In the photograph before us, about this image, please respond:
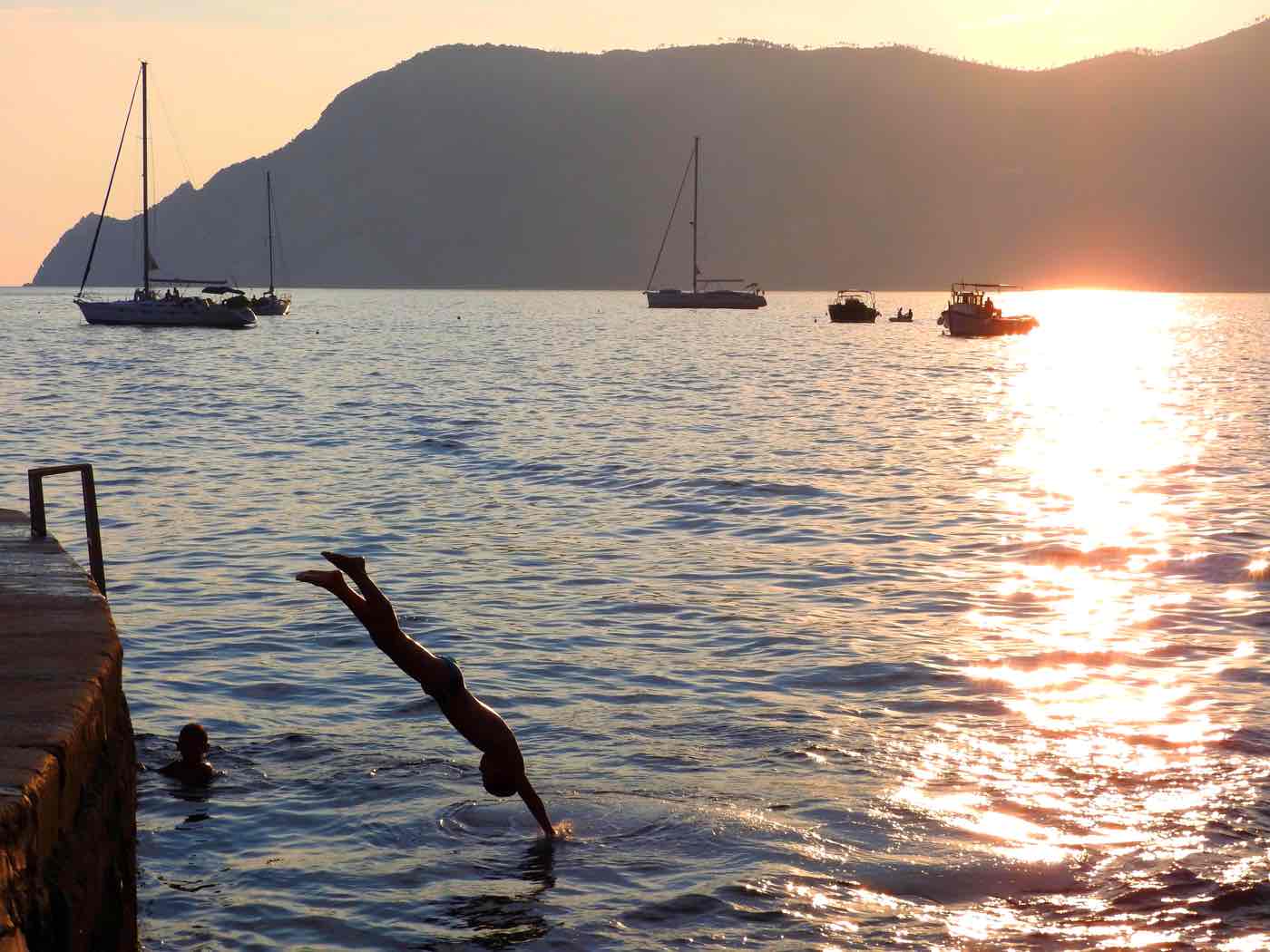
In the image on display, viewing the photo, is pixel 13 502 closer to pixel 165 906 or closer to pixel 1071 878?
pixel 165 906

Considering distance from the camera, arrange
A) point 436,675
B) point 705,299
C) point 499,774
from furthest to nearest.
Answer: point 705,299 → point 499,774 → point 436,675

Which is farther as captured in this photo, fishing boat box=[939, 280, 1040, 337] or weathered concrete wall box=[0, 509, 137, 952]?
fishing boat box=[939, 280, 1040, 337]

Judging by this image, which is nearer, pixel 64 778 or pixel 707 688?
pixel 64 778

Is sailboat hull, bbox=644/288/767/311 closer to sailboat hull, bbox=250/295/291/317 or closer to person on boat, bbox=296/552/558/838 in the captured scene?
sailboat hull, bbox=250/295/291/317

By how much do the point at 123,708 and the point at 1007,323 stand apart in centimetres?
9798

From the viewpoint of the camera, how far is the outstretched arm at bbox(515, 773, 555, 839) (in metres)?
7.91

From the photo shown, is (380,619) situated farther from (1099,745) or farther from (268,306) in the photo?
(268,306)

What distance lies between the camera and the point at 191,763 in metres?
9.23

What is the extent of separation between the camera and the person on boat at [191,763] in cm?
922

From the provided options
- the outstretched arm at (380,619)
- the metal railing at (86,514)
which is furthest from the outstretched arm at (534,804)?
the metal railing at (86,514)

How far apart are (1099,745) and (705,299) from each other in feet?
423

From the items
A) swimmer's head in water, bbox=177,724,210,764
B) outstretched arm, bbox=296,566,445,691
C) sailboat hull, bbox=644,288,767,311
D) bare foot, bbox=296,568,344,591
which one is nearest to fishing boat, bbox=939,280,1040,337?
sailboat hull, bbox=644,288,767,311

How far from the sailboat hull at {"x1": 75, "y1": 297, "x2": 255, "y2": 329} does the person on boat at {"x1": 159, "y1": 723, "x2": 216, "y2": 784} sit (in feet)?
258

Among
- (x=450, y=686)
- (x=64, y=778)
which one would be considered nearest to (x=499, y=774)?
(x=450, y=686)
